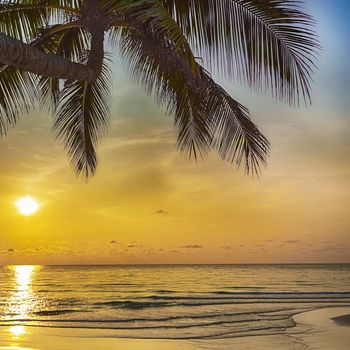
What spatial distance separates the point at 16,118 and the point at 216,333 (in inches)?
331

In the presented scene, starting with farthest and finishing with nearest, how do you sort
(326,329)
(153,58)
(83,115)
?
(326,329) < (83,115) < (153,58)

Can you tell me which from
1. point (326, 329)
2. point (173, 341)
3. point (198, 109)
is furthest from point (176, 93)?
point (326, 329)

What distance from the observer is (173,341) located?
12086mm

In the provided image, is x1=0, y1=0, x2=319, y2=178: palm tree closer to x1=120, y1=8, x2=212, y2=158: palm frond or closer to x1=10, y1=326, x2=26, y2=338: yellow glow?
x1=120, y1=8, x2=212, y2=158: palm frond

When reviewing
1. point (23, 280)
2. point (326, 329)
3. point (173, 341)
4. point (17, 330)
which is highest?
point (23, 280)

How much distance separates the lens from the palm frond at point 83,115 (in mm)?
9328

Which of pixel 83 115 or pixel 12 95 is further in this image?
pixel 83 115

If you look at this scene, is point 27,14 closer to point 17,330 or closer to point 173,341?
point 173,341

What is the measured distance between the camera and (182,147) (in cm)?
912

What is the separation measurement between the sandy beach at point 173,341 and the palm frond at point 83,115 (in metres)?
3.89

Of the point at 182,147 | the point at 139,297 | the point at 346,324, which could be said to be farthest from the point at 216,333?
the point at 139,297

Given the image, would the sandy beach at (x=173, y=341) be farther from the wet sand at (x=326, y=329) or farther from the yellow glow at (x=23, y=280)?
the yellow glow at (x=23, y=280)

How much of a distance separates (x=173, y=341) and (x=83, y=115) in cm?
582

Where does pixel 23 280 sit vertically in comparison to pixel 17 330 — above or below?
above
